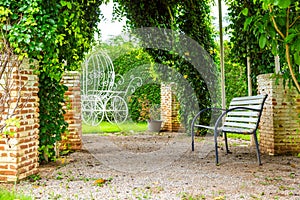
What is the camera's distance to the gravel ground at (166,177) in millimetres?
2467

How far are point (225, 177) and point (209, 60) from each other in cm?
393

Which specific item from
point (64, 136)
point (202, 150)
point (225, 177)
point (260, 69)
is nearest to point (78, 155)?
point (64, 136)

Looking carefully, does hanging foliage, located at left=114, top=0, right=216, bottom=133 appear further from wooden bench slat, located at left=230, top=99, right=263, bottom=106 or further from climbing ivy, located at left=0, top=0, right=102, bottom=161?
climbing ivy, located at left=0, top=0, right=102, bottom=161

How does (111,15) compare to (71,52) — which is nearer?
(71,52)

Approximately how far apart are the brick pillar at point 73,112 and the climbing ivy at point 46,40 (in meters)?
0.78

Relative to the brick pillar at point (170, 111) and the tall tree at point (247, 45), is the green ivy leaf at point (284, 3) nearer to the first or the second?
the tall tree at point (247, 45)

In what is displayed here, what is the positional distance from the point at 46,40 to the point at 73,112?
1991mm

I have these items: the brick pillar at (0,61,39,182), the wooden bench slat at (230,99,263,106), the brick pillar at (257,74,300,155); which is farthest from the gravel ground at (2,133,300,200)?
the wooden bench slat at (230,99,263,106)

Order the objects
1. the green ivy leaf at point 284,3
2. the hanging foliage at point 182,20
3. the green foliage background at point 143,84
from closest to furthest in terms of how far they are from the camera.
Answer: the green ivy leaf at point 284,3 → the hanging foliage at point 182,20 → the green foliage background at point 143,84

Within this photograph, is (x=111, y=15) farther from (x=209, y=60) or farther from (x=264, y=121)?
(x=264, y=121)

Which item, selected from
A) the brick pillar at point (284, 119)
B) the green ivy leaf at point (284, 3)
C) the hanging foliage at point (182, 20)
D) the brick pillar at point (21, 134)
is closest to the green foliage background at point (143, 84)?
the hanging foliage at point (182, 20)

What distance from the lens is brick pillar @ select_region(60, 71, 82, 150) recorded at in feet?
15.4

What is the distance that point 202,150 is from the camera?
16.0 ft

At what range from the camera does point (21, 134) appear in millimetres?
2873
